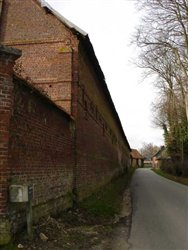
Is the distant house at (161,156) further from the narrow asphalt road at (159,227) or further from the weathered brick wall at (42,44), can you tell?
the weathered brick wall at (42,44)

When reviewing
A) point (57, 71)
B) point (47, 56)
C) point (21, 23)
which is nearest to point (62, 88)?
point (57, 71)

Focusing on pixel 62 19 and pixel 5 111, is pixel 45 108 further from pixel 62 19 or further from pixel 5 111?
pixel 62 19

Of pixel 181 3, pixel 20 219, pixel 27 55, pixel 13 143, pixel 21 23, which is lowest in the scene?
pixel 20 219

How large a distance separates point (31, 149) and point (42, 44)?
260 inches

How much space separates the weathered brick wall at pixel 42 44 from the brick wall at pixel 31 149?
6.16ft

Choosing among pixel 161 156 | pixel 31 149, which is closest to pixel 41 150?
pixel 31 149

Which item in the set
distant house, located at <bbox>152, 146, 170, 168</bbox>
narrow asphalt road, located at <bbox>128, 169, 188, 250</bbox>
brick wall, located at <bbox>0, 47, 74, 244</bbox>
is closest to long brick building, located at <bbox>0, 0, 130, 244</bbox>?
brick wall, located at <bbox>0, 47, 74, 244</bbox>

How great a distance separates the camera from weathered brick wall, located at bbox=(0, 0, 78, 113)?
12680 millimetres

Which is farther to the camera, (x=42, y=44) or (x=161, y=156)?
(x=161, y=156)

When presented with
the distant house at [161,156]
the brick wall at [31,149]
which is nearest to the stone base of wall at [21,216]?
the brick wall at [31,149]

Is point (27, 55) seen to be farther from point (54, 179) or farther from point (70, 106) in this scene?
point (54, 179)

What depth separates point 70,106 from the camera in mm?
12312

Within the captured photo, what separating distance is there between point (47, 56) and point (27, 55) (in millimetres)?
903

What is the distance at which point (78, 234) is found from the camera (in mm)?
7809
